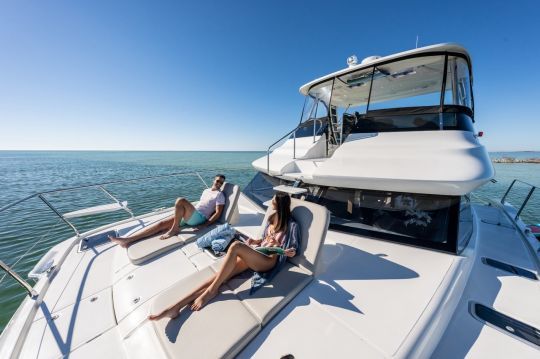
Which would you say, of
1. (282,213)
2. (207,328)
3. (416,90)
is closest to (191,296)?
(207,328)

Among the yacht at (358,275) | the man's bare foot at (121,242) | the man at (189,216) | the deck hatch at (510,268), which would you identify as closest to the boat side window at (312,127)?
the yacht at (358,275)

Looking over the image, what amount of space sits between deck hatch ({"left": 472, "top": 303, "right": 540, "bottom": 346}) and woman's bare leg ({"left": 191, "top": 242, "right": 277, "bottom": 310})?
76.6 inches

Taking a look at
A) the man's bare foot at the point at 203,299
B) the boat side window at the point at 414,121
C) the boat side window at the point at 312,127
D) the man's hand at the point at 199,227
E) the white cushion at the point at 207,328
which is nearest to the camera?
the white cushion at the point at 207,328

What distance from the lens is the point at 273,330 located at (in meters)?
1.62

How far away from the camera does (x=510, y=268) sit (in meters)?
2.34

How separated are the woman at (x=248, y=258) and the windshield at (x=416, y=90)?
2207 mm

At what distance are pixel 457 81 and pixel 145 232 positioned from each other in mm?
5879

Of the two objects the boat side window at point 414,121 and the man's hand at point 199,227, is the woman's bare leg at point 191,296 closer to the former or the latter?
the man's hand at point 199,227

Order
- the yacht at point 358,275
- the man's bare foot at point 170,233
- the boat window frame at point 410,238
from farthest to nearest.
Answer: the man's bare foot at point 170,233 < the boat window frame at point 410,238 < the yacht at point 358,275

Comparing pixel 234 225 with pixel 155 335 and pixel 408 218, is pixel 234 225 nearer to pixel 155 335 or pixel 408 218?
pixel 155 335

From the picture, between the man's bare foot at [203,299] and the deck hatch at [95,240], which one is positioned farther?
the deck hatch at [95,240]

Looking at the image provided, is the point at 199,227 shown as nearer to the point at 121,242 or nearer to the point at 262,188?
the point at 121,242

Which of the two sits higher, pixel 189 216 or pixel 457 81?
pixel 457 81

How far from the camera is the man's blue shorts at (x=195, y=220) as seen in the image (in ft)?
11.6
